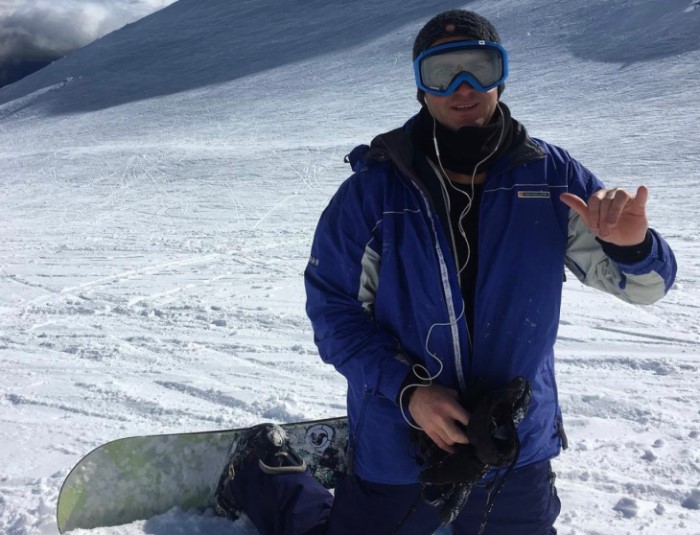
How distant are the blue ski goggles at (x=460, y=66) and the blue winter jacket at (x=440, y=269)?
17 centimetres

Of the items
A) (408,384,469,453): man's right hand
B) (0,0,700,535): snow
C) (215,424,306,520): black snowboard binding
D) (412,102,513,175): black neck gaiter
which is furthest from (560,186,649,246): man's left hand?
(215,424,306,520): black snowboard binding

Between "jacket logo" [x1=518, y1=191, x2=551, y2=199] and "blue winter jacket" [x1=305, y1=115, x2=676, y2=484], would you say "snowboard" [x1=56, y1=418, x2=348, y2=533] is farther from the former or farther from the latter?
"jacket logo" [x1=518, y1=191, x2=551, y2=199]

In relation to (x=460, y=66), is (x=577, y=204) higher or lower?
lower

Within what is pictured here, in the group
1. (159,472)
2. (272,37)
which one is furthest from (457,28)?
(272,37)

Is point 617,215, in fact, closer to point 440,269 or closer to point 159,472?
point 440,269

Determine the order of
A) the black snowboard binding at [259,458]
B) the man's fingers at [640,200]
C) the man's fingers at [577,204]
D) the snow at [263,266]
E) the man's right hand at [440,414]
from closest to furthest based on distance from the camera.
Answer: the man's fingers at [640,200] < the man's fingers at [577,204] < the man's right hand at [440,414] < the black snowboard binding at [259,458] < the snow at [263,266]

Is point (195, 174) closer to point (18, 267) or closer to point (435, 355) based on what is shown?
point (18, 267)

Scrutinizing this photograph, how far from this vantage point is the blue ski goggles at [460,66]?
1.90 m

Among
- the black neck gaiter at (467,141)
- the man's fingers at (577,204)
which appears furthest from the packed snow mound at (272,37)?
the man's fingers at (577,204)

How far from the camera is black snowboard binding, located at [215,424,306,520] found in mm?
2801

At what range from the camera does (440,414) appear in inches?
71.9

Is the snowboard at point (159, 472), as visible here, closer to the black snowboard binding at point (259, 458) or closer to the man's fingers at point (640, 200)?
the black snowboard binding at point (259, 458)

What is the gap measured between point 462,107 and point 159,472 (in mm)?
2115

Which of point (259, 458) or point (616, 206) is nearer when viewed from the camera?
point (616, 206)
